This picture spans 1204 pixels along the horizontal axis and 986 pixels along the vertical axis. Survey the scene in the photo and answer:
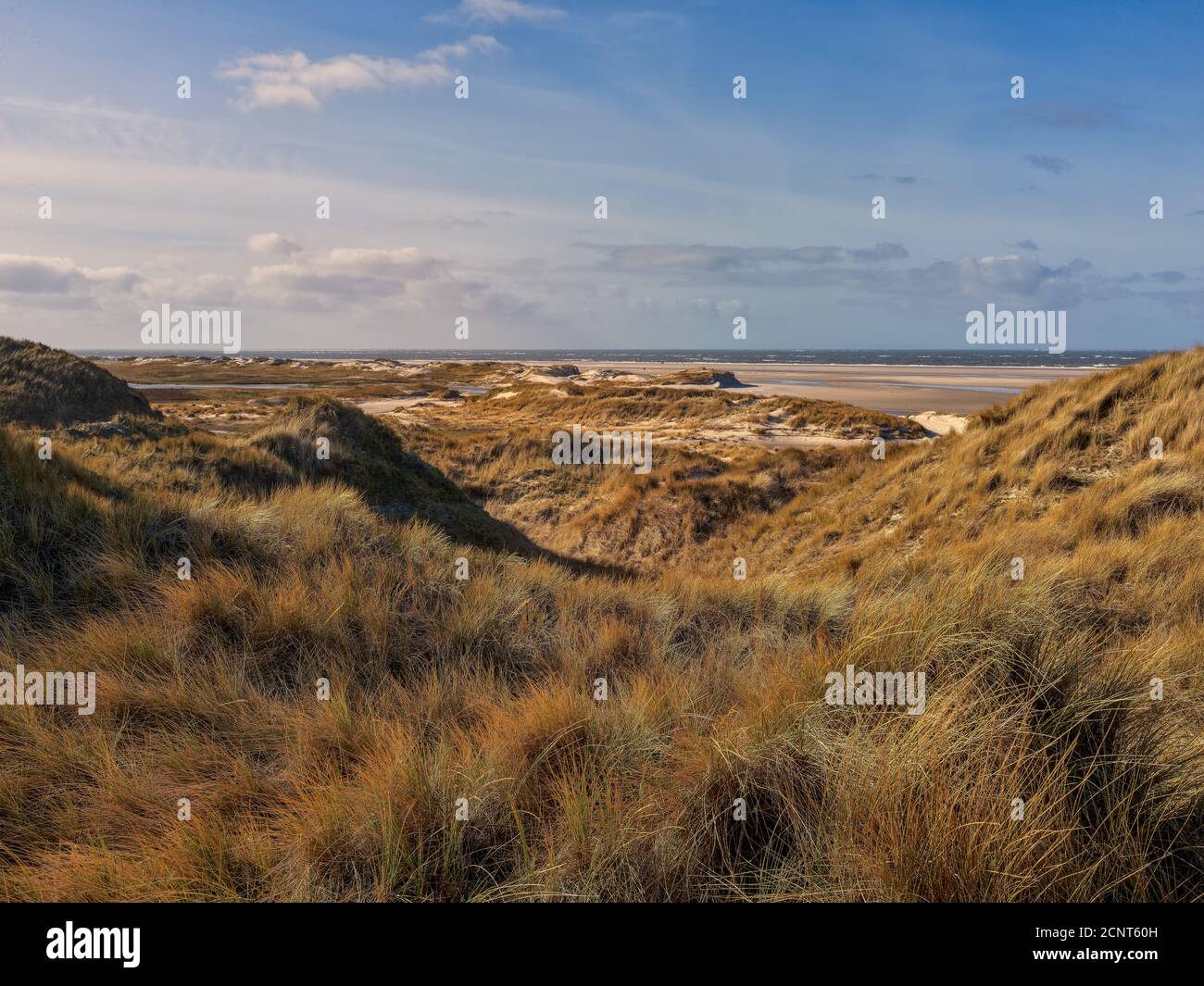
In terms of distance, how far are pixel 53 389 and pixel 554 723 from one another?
78.8 ft

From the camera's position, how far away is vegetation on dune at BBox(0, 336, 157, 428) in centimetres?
1883

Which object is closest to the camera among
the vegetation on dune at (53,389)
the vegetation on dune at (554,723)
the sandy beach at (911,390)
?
the vegetation on dune at (554,723)

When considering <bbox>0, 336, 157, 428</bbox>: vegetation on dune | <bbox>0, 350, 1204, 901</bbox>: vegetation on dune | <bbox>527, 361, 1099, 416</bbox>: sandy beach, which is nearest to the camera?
<bbox>0, 350, 1204, 901</bbox>: vegetation on dune

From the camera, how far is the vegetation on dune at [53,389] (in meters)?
18.8

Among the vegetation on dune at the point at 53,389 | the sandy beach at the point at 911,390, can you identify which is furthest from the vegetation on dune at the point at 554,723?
the sandy beach at the point at 911,390

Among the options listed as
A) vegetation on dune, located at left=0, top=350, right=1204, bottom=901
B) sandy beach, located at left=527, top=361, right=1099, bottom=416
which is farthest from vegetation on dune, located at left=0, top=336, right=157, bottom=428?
sandy beach, located at left=527, top=361, right=1099, bottom=416

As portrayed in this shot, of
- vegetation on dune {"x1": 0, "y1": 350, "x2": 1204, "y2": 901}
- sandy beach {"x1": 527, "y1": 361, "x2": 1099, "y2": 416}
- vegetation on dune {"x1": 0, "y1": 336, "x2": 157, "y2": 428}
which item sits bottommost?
vegetation on dune {"x1": 0, "y1": 350, "x2": 1204, "y2": 901}

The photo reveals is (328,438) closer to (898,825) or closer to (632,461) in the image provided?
(632,461)

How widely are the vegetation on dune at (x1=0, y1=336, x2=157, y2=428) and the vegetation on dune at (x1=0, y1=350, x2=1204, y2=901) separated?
600 inches

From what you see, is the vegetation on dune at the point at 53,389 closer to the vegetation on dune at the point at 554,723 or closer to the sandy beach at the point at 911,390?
the vegetation on dune at the point at 554,723

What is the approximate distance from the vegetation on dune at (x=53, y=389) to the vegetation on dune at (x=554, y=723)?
50.0 feet

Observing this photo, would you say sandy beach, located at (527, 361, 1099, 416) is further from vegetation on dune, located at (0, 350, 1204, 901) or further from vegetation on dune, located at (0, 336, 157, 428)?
vegetation on dune, located at (0, 336, 157, 428)

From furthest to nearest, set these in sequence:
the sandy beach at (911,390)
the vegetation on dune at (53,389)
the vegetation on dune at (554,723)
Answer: the sandy beach at (911,390) → the vegetation on dune at (53,389) → the vegetation on dune at (554,723)
